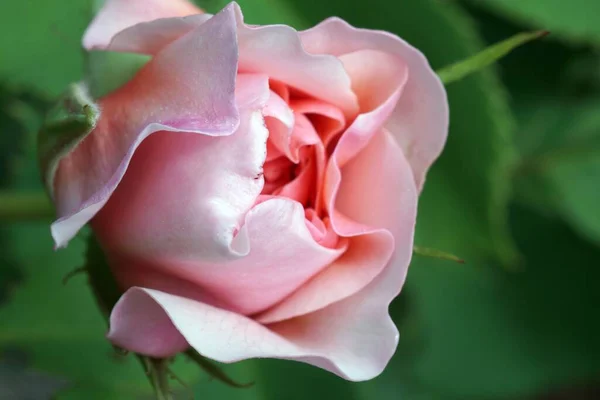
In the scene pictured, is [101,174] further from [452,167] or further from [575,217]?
[575,217]

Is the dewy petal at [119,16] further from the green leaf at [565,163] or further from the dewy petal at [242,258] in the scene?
the green leaf at [565,163]

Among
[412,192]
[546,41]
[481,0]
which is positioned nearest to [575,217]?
[546,41]

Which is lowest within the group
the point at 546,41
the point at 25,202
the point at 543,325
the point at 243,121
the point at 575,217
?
the point at 543,325

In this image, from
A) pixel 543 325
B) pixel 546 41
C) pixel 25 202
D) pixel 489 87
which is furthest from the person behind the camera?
pixel 543 325

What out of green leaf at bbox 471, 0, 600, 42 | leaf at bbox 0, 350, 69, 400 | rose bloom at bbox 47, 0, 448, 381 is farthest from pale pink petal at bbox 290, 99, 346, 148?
green leaf at bbox 471, 0, 600, 42

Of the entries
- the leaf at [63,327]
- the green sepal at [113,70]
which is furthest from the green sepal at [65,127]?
the leaf at [63,327]

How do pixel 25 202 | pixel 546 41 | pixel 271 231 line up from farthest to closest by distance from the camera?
1. pixel 546 41
2. pixel 25 202
3. pixel 271 231
